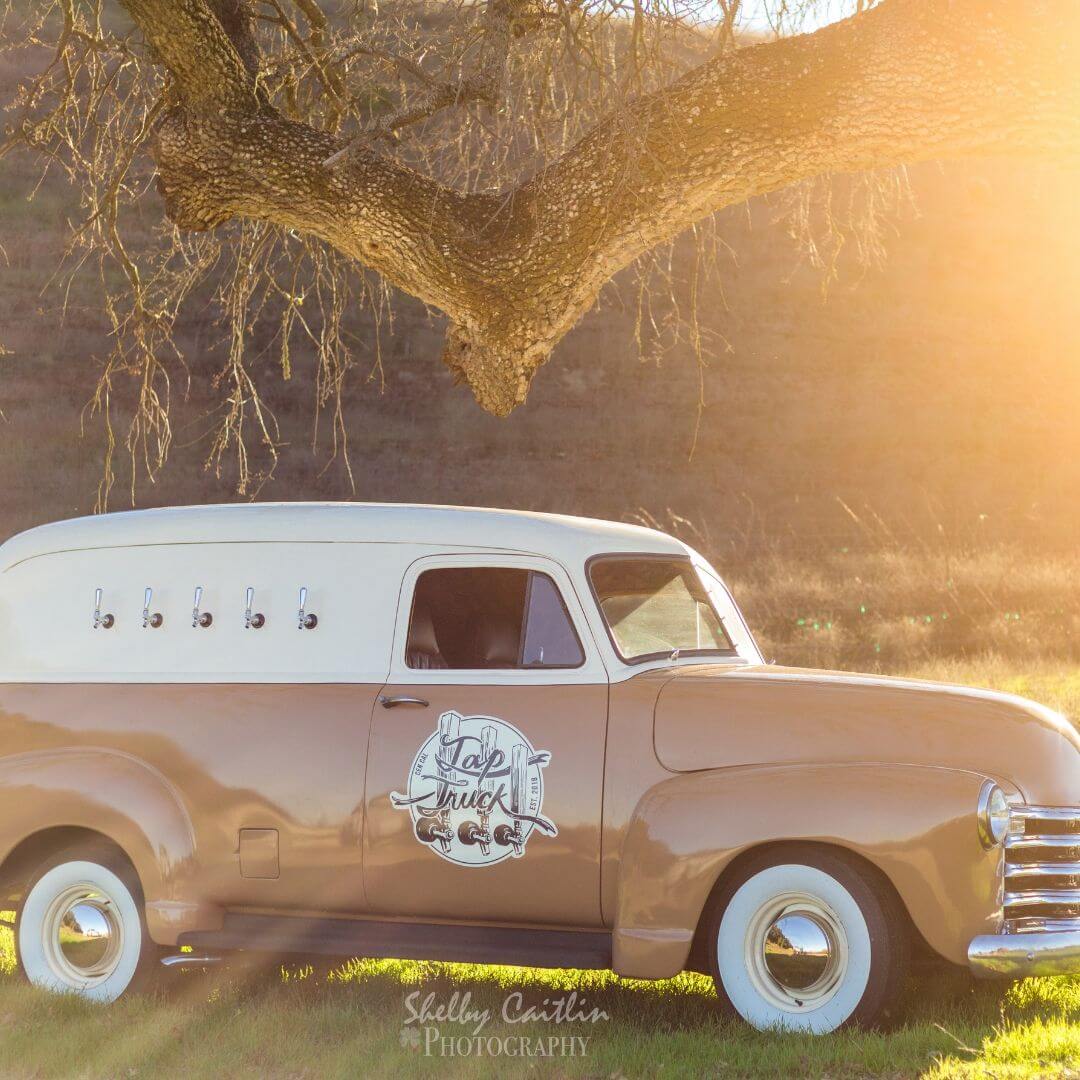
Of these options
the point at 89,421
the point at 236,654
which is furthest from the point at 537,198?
the point at 89,421

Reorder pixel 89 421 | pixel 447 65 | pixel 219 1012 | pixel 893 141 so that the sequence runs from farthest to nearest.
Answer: pixel 89 421 < pixel 447 65 < pixel 893 141 < pixel 219 1012

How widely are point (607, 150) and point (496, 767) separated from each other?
3521 millimetres

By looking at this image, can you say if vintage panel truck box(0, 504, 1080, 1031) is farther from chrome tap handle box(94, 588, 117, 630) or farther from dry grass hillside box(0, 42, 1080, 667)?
dry grass hillside box(0, 42, 1080, 667)

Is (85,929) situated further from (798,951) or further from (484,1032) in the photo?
(798,951)

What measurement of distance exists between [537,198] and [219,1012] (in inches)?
172

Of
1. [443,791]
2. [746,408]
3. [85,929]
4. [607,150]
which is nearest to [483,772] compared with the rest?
[443,791]

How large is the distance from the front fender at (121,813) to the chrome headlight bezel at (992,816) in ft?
9.62

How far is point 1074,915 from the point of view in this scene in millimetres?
4719

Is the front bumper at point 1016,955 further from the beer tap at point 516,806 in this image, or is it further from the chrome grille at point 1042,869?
the beer tap at point 516,806

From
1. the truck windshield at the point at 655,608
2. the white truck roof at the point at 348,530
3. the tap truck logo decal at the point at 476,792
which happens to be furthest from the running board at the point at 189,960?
the truck windshield at the point at 655,608

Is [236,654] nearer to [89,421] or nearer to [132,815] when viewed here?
[132,815]

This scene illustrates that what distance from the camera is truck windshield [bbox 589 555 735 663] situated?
18.0 ft

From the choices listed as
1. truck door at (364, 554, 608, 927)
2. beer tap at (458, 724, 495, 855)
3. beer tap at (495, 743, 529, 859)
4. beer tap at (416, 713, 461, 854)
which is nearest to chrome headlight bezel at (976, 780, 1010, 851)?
truck door at (364, 554, 608, 927)

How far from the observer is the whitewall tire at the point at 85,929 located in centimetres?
555
